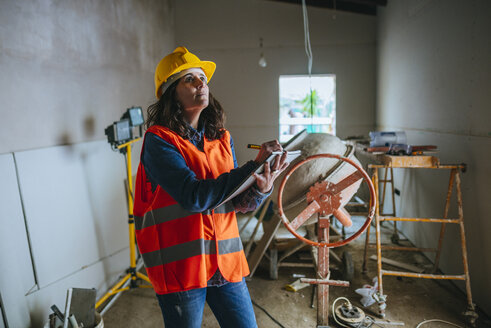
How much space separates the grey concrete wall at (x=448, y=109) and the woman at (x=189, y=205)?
2.17 metres

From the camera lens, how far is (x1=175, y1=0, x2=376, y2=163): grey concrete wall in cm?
566

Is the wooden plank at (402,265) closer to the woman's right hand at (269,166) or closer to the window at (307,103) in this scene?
the woman's right hand at (269,166)

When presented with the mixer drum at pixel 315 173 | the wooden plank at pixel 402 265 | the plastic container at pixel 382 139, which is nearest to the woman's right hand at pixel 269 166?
the mixer drum at pixel 315 173

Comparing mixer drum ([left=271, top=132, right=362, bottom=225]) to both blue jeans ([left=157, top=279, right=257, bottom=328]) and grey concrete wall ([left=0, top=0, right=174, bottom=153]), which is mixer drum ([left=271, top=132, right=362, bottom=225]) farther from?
grey concrete wall ([left=0, top=0, right=174, bottom=153])

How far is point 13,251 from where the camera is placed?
82.2 inches

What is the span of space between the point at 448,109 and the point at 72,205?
11.4ft

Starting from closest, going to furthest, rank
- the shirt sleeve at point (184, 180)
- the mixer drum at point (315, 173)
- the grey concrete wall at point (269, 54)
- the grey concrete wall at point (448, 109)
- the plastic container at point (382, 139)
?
the shirt sleeve at point (184, 180)
the mixer drum at point (315, 173)
the grey concrete wall at point (448, 109)
the plastic container at point (382, 139)
the grey concrete wall at point (269, 54)

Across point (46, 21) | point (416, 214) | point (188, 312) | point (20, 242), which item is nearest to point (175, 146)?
point (188, 312)

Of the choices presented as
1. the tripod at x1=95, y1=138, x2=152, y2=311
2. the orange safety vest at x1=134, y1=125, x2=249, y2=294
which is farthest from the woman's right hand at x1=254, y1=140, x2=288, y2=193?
the tripod at x1=95, y1=138, x2=152, y2=311

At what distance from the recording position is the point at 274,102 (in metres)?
5.88

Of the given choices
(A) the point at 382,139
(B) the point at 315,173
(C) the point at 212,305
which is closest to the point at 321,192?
(B) the point at 315,173

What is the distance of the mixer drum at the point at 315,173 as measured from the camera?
75.7 inches

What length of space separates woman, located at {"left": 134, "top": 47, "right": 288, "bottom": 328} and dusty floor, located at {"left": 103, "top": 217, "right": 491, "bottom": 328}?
1484 millimetres

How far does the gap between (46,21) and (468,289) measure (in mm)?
3841
